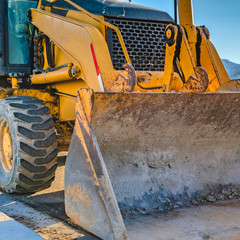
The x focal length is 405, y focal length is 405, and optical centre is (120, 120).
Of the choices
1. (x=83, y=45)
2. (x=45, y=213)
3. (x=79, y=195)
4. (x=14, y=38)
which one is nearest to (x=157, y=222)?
(x=79, y=195)

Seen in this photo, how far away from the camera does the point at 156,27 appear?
15.5 feet

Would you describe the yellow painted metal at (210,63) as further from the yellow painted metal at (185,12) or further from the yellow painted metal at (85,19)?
the yellow painted metal at (85,19)

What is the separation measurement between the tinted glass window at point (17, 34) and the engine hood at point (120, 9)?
72cm

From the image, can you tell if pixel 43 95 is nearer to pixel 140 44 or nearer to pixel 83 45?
pixel 83 45

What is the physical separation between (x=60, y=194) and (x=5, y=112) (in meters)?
1.05

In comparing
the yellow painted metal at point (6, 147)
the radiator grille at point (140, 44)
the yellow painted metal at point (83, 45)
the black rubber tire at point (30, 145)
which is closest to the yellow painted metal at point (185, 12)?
the radiator grille at point (140, 44)

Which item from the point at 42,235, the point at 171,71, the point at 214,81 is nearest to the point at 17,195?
the point at 42,235

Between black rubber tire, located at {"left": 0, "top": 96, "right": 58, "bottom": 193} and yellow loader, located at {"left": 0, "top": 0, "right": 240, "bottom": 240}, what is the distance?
0.03 ft

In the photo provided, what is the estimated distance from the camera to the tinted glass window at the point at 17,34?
211 inches

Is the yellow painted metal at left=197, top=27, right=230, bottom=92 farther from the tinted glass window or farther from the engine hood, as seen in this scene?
the tinted glass window

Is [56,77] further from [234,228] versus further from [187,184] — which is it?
[234,228]

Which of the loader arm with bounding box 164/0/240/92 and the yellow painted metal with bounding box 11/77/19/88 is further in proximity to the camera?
the yellow painted metal with bounding box 11/77/19/88

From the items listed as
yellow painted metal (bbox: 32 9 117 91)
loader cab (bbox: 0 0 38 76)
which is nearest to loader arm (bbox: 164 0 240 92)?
yellow painted metal (bbox: 32 9 117 91)

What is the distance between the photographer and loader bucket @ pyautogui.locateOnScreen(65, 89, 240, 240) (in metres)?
2.95
